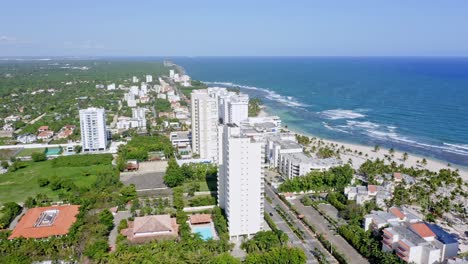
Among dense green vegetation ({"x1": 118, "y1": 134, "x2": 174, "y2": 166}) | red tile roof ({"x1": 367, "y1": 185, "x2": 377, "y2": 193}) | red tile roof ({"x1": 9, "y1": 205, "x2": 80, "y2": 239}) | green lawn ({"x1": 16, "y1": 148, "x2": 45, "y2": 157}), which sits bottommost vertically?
green lawn ({"x1": 16, "y1": 148, "x2": 45, "y2": 157})

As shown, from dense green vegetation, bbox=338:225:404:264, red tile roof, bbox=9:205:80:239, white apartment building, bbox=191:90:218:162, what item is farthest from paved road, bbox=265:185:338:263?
red tile roof, bbox=9:205:80:239

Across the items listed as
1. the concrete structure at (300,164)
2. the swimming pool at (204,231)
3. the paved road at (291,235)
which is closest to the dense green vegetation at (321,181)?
the concrete structure at (300,164)

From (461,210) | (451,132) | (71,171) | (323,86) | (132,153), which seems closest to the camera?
(461,210)

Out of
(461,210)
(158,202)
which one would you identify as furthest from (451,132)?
(158,202)

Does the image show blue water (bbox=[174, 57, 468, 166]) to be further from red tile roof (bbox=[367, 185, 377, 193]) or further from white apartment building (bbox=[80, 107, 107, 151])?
white apartment building (bbox=[80, 107, 107, 151])

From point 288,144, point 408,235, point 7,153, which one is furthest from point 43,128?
point 408,235

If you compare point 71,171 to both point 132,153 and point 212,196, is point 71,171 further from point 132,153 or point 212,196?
point 212,196

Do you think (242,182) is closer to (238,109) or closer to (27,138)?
(238,109)
